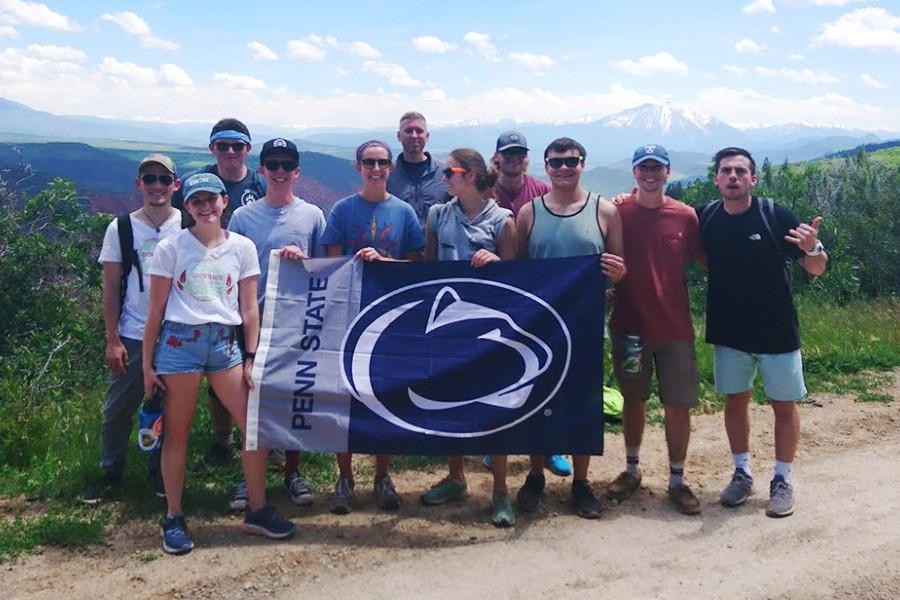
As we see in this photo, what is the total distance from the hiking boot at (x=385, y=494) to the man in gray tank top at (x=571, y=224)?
941mm

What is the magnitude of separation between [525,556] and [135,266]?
3.29 metres

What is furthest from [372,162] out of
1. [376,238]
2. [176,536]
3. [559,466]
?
[559,466]

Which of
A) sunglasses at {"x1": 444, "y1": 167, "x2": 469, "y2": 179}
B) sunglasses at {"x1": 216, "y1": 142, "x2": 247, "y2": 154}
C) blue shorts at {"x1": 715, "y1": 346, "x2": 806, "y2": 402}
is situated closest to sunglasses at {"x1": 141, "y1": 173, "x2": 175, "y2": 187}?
sunglasses at {"x1": 216, "y1": 142, "x2": 247, "y2": 154}

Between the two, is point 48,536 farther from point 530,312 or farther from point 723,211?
point 723,211

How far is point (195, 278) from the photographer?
4297 millimetres

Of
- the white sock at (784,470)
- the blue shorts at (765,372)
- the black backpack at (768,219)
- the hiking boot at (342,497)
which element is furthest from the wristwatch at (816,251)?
the hiking boot at (342,497)

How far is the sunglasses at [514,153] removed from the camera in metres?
5.89

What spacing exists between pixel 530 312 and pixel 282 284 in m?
1.82

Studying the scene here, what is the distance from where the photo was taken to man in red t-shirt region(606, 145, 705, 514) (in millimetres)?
4996

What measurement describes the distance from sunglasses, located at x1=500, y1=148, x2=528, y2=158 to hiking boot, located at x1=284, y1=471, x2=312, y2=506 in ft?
10.4

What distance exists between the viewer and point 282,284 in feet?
16.4

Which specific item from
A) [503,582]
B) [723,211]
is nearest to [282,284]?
[503,582]

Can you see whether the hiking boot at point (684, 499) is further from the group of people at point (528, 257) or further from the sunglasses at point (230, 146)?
the sunglasses at point (230, 146)

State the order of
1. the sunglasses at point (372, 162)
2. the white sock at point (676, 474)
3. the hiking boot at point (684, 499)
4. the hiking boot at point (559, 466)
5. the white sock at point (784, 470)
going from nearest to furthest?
the sunglasses at point (372, 162) < the hiking boot at point (684, 499) < the white sock at point (784, 470) < the white sock at point (676, 474) < the hiking boot at point (559, 466)
